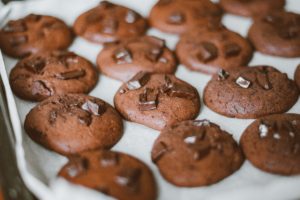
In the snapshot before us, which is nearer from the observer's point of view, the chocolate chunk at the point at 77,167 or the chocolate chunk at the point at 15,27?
the chocolate chunk at the point at 77,167

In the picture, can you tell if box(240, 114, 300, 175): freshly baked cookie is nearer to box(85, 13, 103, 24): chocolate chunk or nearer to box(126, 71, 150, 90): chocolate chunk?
box(126, 71, 150, 90): chocolate chunk

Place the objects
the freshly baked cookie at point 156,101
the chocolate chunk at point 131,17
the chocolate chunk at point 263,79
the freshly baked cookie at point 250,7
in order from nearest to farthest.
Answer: the freshly baked cookie at point 156,101, the chocolate chunk at point 263,79, the chocolate chunk at point 131,17, the freshly baked cookie at point 250,7

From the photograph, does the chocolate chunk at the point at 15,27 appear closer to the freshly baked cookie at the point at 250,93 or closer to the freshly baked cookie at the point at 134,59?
the freshly baked cookie at the point at 134,59

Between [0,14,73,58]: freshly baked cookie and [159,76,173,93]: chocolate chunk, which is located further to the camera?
[0,14,73,58]: freshly baked cookie

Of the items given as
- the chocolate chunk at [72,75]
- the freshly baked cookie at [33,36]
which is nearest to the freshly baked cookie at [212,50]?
the chocolate chunk at [72,75]

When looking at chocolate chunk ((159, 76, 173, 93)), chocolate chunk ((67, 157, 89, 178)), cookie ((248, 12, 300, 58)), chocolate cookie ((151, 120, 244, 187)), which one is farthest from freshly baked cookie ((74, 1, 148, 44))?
chocolate chunk ((67, 157, 89, 178))

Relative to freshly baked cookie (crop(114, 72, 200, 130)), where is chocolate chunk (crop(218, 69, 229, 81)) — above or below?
above
